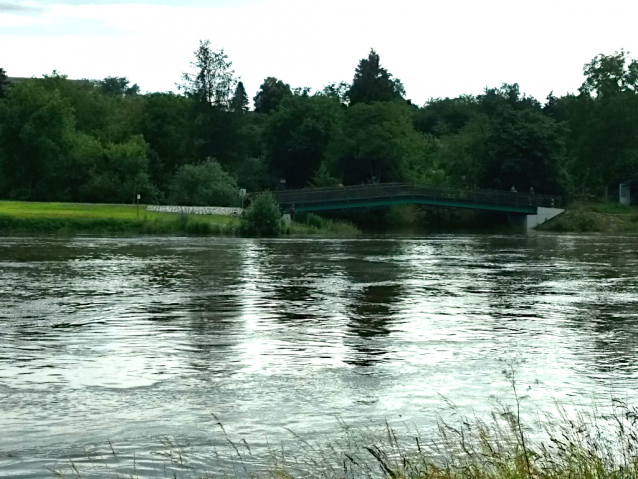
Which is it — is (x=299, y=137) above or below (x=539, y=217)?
above

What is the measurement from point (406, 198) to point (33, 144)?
3772 centimetres

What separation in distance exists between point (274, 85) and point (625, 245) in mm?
114868

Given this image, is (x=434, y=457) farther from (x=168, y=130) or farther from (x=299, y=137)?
(x=168, y=130)

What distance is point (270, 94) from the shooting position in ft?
576

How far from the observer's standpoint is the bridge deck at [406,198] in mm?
90500

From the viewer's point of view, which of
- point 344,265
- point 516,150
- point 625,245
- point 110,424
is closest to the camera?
point 110,424

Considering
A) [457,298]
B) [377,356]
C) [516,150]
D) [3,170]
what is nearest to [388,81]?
[516,150]

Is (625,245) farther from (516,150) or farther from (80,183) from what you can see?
(80,183)

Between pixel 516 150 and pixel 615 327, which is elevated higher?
pixel 516 150

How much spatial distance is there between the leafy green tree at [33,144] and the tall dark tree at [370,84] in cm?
4352

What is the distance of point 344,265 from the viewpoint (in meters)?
46.2

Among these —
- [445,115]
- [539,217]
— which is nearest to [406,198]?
[539,217]

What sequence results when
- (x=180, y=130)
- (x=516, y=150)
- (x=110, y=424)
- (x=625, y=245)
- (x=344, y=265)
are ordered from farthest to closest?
(x=180, y=130)
(x=516, y=150)
(x=625, y=245)
(x=344, y=265)
(x=110, y=424)

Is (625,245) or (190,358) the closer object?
(190,358)
